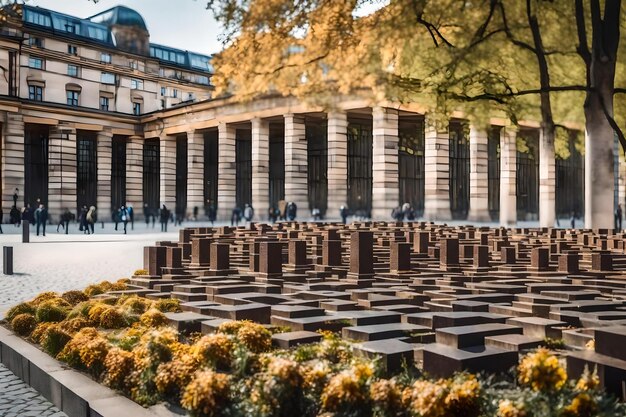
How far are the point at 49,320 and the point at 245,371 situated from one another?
373cm

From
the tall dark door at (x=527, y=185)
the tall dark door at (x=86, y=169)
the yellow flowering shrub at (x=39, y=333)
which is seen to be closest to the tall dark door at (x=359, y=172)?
the tall dark door at (x=527, y=185)

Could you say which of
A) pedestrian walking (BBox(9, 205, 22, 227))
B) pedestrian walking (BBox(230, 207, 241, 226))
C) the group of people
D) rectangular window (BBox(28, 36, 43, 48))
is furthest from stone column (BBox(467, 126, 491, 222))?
rectangular window (BBox(28, 36, 43, 48))

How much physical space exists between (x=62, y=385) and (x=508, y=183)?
1641 inches

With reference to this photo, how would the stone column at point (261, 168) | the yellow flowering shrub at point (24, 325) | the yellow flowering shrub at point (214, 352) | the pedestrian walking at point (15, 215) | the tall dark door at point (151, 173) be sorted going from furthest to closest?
the tall dark door at point (151, 173), the stone column at point (261, 168), the pedestrian walking at point (15, 215), the yellow flowering shrub at point (24, 325), the yellow flowering shrub at point (214, 352)

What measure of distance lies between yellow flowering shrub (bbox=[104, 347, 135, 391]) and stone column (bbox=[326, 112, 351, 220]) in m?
36.2

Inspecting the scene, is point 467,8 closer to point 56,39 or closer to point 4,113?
point 4,113

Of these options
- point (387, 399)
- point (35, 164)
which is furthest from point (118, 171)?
point (387, 399)

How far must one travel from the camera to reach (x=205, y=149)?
57.2m

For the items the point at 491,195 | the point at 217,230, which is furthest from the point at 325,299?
the point at 491,195

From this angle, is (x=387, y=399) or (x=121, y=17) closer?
(x=387, y=399)

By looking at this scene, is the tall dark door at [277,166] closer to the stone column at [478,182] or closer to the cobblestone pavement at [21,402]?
the stone column at [478,182]

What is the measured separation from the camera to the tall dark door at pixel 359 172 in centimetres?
4553

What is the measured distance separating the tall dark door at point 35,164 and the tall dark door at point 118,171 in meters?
6.04

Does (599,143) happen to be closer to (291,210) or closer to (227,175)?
(291,210)
